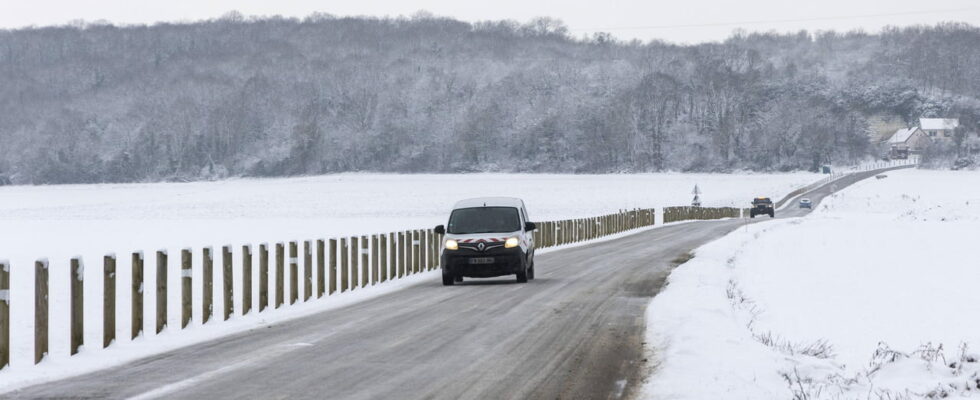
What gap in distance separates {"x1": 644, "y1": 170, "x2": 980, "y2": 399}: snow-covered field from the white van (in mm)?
2885

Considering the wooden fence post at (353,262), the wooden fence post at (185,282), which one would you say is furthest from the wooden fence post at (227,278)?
the wooden fence post at (353,262)

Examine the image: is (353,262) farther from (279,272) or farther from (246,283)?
(246,283)

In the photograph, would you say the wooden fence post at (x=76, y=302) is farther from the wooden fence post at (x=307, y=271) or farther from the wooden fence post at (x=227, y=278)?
the wooden fence post at (x=307, y=271)

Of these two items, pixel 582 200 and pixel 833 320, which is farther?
pixel 582 200

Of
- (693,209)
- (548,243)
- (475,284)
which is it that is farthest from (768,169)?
(475,284)

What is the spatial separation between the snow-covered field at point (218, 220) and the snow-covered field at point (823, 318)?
5.28m

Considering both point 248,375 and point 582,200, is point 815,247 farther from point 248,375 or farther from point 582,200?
point 582,200

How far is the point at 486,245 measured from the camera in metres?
19.5

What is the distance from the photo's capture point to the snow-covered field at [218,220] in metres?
13.7

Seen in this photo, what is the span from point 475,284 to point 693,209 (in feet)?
184

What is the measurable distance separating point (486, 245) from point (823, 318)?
6.25 m

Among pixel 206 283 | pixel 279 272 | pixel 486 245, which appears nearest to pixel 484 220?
pixel 486 245

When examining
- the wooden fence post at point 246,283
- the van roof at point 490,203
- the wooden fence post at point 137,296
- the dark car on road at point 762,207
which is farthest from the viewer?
the dark car on road at point 762,207

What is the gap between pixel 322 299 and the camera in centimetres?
1708
